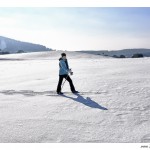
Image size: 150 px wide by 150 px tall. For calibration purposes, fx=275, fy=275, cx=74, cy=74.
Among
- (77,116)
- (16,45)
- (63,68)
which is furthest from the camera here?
(16,45)

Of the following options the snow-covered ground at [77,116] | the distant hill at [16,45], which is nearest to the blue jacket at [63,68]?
the snow-covered ground at [77,116]

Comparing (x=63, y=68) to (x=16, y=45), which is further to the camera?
(x=16, y=45)

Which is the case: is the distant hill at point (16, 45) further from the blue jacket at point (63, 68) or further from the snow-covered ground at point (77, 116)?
the snow-covered ground at point (77, 116)

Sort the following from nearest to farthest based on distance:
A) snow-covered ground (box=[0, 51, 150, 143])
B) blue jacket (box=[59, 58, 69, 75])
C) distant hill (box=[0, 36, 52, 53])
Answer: snow-covered ground (box=[0, 51, 150, 143]), blue jacket (box=[59, 58, 69, 75]), distant hill (box=[0, 36, 52, 53])

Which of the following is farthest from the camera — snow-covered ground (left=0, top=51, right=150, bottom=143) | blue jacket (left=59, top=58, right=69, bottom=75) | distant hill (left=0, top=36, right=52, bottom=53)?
distant hill (left=0, top=36, right=52, bottom=53)

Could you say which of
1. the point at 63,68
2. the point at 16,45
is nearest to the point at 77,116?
the point at 63,68

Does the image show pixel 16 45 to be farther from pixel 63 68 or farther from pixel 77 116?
pixel 77 116

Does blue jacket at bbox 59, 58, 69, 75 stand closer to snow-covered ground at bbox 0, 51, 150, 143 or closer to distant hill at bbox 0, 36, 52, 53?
snow-covered ground at bbox 0, 51, 150, 143

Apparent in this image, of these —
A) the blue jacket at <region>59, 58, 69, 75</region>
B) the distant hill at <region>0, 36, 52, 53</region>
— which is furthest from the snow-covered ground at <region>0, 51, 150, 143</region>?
the distant hill at <region>0, 36, 52, 53</region>

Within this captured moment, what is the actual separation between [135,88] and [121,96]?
5.47 feet

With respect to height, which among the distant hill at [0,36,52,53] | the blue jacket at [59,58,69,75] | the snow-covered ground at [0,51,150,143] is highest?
the distant hill at [0,36,52,53]
